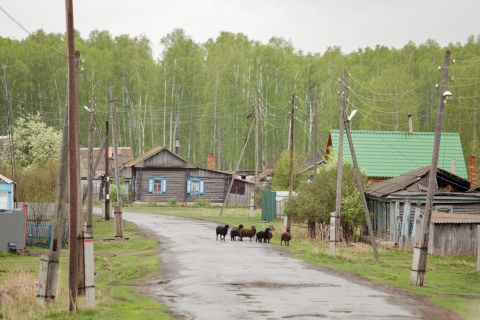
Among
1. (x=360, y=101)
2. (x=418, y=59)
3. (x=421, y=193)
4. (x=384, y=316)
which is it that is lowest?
(x=384, y=316)

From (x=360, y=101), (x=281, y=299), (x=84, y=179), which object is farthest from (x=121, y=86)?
(x=281, y=299)

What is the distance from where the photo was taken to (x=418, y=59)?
12144 centimetres

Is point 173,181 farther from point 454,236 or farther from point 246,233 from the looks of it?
point 454,236

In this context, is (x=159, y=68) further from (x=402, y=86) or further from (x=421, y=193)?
(x=421, y=193)

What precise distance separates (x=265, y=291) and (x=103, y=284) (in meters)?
5.21

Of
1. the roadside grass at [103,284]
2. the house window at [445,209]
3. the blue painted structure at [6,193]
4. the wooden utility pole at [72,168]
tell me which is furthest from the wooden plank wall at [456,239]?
the blue painted structure at [6,193]

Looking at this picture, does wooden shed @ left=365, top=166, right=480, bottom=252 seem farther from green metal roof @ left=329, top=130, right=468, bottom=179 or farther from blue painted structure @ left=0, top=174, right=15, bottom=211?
blue painted structure @ left=0, top=174, right=15, bottom=211

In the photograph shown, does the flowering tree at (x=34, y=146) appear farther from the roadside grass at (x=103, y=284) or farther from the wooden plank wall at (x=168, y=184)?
the roadside grass at (x=103, y=284)

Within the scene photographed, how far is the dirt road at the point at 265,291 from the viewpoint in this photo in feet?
64.3

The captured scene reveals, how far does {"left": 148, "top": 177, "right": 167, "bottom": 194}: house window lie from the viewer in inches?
3270

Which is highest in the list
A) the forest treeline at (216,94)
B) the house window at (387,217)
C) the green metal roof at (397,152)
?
the forest treeline at (216,94)

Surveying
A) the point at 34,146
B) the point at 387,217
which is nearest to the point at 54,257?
the point at 387,217

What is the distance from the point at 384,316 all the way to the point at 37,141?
195 feet

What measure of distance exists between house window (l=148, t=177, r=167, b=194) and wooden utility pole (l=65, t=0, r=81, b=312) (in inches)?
2474
